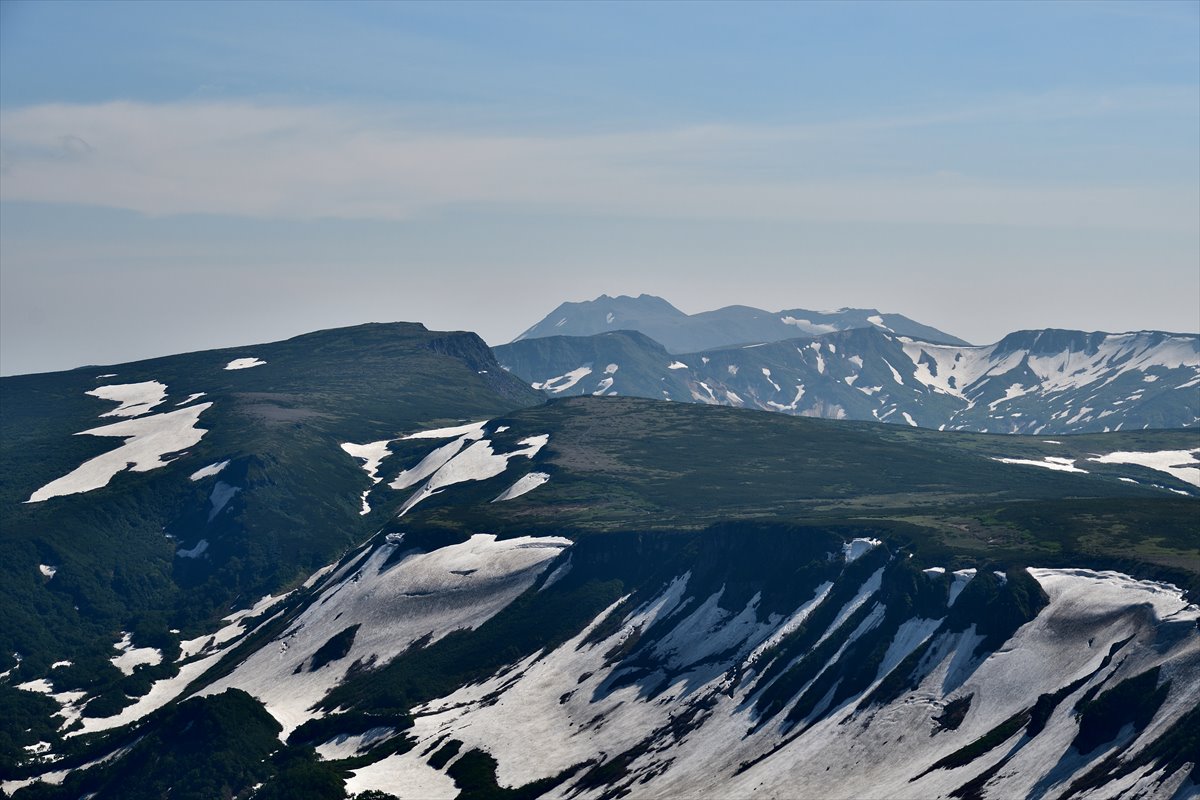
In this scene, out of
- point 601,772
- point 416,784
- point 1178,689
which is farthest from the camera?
point 416,784

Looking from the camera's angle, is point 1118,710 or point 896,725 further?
point 896,725

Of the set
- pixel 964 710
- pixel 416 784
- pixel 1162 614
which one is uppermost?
pixel 1162 614

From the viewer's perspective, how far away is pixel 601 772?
165750mm

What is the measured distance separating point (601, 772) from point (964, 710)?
146 feet

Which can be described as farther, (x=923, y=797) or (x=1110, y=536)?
(x=1110, y=536)

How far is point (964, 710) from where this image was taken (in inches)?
5684

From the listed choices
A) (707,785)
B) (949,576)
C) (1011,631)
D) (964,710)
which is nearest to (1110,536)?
(949,576)

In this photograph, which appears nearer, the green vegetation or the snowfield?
the green vegetation

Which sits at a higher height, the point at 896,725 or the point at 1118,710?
the point at 1118,710

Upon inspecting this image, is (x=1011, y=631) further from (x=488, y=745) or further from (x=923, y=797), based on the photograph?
(x=488, y=745)

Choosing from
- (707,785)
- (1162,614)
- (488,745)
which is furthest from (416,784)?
(1162,614)

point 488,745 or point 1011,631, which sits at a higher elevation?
point 1011,631

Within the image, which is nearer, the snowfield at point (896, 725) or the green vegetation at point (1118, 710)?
the green vegetation at point (1118, 710)

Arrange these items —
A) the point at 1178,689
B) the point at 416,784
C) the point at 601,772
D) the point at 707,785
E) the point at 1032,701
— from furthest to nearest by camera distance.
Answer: the point at 416,784 → the point at 601,772 → the point at 707,785 → the point at 1032,701 → the point at 1178,689
